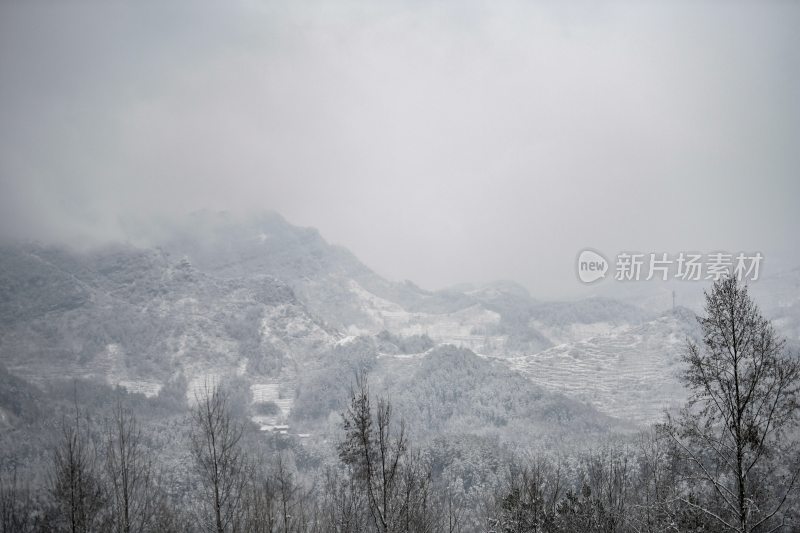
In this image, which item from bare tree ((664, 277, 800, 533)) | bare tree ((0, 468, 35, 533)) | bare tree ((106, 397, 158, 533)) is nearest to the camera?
bare tree ((664, 277, 800, 533))

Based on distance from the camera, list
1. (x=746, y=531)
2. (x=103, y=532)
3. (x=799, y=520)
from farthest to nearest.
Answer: (x=799, y=520), (x=103, y=532), (x=746, y=531)

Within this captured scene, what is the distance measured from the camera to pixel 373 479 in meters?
27.1

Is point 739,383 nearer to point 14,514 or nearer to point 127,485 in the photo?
point 127,485

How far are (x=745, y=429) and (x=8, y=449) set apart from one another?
728ft

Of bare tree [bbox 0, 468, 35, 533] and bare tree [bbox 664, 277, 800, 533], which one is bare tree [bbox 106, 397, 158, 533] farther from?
bare tree [bbox 664, 277, 800, 533]

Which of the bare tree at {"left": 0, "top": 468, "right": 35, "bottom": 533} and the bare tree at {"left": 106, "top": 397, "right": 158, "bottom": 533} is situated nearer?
the bare tree at {"left": 106, "top": 397, "right": 158, "bottom": 533}

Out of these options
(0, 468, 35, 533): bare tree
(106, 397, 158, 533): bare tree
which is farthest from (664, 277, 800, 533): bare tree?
(0, 468, 35, 533): bare tree

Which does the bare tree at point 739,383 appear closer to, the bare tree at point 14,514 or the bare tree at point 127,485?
the bare tree at point 127,485

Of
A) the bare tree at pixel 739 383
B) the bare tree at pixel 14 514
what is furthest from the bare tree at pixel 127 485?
the bare tree at pixel 739 383

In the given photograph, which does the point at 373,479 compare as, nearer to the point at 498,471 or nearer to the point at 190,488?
the point at 190,488

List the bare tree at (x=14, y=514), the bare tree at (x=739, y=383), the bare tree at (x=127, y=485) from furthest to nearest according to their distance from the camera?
1. the bare tree at (x=14, y=514)
2. the bare tree at (x=127, y=485)
3. the bare tree at (x=739, y=383)

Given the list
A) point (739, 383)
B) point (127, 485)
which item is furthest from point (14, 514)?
point (739, 383)

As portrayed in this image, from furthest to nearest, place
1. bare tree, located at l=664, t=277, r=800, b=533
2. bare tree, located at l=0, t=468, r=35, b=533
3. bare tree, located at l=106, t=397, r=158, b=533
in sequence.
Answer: bare tree, located at l=0, t=468, r=35, b=533
bare tree, located at l=106, t=397, r=158, b=533
bare tree, located at l=664, t=277, r=800, b=533

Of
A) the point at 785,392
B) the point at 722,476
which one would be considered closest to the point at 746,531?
the point at 785,392
